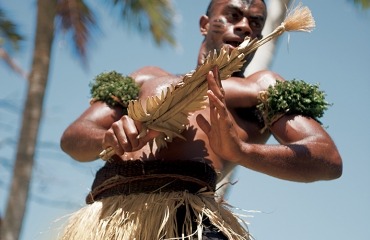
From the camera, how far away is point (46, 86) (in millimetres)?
3684

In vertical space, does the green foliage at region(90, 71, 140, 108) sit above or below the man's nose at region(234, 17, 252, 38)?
below

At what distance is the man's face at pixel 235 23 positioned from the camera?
3.77 metres

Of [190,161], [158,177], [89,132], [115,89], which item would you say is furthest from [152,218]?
[115,89]

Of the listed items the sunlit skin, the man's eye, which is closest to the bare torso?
the sunlit skin

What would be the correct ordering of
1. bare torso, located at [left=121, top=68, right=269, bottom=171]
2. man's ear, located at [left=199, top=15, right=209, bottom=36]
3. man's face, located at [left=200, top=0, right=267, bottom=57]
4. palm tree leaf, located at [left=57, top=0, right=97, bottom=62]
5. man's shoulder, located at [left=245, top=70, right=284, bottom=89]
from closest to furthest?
bare torso, located at [left=121, top=68, right=269, bottom=171], man's shoulder, located at [left=245, top=70, right=284, bottom=89], man's face, located at [left=200, top=0, right=267, bottom=57], man's ear, located at [left=199, top=15, right=209, bottom=36], palm tree leaf, located at [left=57, top=0, right=97, bottom=62]

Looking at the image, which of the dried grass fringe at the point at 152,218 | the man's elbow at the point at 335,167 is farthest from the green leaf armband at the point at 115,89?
the man's elbow at the point at 335,167

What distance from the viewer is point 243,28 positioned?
3746mm

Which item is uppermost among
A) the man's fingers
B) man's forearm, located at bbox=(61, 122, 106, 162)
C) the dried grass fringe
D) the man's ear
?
the man's ear

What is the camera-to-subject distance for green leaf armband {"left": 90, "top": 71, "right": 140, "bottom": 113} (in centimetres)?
367

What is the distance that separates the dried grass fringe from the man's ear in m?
1.06

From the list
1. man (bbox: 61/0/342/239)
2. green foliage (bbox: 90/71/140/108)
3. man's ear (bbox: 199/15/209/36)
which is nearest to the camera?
man (bbox: 61/0/342/239)

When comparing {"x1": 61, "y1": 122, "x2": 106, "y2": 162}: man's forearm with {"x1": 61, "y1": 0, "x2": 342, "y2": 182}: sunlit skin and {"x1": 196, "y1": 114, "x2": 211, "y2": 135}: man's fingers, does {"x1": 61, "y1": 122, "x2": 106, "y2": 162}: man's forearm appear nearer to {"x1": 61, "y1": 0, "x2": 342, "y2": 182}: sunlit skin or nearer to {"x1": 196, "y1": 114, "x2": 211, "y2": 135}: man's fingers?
{"x1": 61, "y1": 0, "x2": 342, "y2": 182}: sunlit skin

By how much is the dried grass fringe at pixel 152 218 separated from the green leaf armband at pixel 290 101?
0.45 meters

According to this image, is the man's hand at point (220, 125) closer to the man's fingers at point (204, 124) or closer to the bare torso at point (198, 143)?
the man's fingers at point (204, 124)
